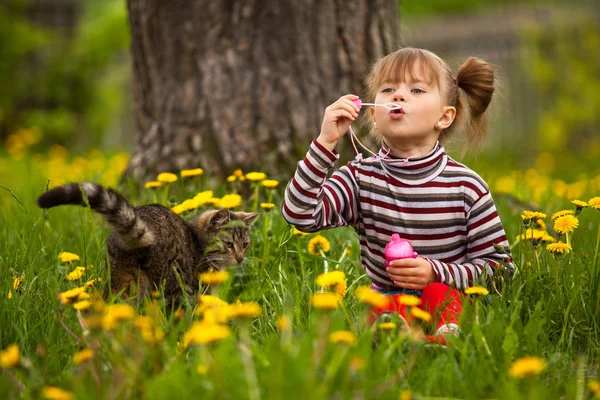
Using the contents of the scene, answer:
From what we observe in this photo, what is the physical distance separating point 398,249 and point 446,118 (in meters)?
0.58

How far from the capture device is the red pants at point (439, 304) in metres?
2.43

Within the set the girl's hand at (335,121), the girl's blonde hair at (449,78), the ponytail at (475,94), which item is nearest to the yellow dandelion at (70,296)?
the girl's hand at (335,121)

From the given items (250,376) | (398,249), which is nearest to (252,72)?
(398,249)

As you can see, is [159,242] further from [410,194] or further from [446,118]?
[446,118]

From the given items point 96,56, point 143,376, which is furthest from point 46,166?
point 143,376

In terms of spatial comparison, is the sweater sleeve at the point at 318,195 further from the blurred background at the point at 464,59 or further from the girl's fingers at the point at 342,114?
the blurred background at the point at 464,59

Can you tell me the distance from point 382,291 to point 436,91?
2.63 feet

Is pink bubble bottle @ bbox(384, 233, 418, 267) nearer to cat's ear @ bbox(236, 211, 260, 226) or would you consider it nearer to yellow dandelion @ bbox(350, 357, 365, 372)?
cat's ear @ bbox(236, 211, 260, 226)

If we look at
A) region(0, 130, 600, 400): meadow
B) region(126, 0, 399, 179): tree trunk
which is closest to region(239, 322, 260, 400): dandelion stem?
region(0, 130, 600, 400): meadow

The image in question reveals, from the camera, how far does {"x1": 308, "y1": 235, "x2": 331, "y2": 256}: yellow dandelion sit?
3.13 meters

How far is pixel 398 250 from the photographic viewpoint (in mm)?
2625

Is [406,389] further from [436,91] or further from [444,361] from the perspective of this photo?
[436,91]

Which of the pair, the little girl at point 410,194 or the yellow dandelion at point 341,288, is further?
the little girl at point 410,194

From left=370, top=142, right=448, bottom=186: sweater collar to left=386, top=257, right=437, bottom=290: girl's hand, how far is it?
322mm
